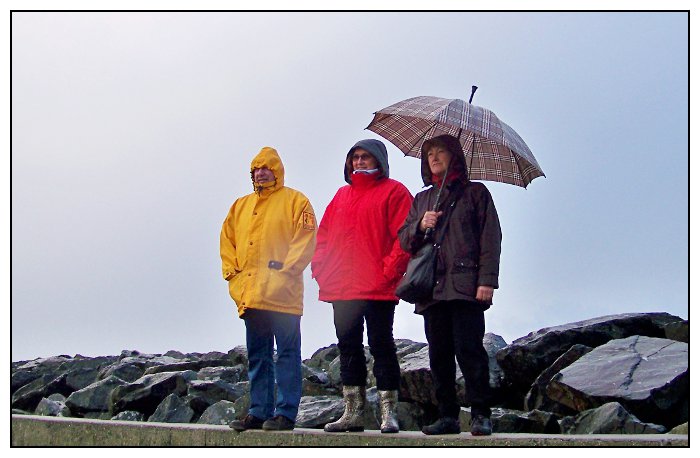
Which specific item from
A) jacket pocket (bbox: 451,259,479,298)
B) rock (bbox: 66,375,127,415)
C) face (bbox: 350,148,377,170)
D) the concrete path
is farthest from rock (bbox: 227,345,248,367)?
jacket pocket (bbox: 451,259,479,298)

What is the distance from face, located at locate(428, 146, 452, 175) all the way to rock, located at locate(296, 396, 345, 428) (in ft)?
8.91

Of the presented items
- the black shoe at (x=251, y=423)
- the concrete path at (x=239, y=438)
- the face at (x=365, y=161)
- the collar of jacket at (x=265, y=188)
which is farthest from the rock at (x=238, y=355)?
the face at (x=365, y=161)

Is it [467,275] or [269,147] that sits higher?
[269,147]

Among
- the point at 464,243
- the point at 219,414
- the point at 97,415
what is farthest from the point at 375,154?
the point at 97,415

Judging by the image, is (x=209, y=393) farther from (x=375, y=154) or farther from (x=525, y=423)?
(x=375, y=154)

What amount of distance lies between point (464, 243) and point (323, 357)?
798 centimetres

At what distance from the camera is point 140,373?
12102 millimetres

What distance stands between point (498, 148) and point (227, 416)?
3558 mm

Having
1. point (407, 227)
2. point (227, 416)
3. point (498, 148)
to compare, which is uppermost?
point (498, 148)

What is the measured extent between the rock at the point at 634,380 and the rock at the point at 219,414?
282 centimetres

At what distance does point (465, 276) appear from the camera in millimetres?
5777

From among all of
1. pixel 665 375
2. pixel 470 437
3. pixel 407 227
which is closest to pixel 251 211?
pixel 407 227

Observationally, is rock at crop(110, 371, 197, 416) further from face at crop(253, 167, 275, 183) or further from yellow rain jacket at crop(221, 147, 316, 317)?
face at crop(253, 167, 275, 183)
